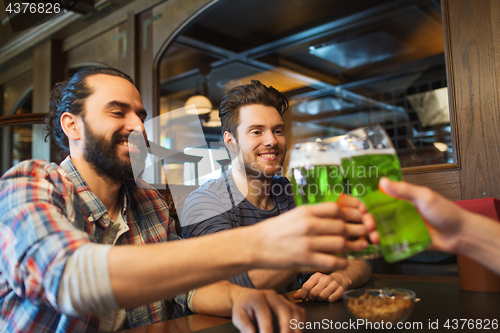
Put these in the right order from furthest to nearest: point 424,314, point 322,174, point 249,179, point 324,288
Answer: point 249,179 → point 324,288 → point 424,314 → point 322,174

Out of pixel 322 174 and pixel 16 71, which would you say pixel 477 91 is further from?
pixel 16 71

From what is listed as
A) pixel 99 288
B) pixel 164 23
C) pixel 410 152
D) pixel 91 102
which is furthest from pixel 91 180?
pixel 410 152

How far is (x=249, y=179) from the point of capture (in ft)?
5.52

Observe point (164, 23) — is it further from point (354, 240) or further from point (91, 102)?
point (354, 240)

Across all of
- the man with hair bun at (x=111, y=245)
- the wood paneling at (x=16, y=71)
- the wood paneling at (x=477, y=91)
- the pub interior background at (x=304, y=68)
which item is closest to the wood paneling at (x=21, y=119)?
the pub interior background at (x=304, y=68)

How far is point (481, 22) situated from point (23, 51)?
3982 mm

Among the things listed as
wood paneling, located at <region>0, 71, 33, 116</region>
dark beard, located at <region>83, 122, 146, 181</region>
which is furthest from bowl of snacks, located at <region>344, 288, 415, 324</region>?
wood paneling, located at <region>0, 71, 33, 116</region>

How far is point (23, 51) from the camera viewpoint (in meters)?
3.77

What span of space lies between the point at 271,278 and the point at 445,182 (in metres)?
0.91

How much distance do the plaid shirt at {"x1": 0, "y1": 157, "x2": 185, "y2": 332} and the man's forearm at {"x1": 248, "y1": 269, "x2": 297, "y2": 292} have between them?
22 centimetres

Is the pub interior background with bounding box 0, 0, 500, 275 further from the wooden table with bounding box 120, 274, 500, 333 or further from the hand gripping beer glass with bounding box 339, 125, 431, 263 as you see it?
the hand gripping beer glass with bounding box 339, 125, 431, 263

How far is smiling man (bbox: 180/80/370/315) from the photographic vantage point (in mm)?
1372

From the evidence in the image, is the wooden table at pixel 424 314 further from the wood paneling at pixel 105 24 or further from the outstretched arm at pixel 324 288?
the wood paneling at pixel 105 24

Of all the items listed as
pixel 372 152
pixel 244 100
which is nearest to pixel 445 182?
A: pixel 244 100
